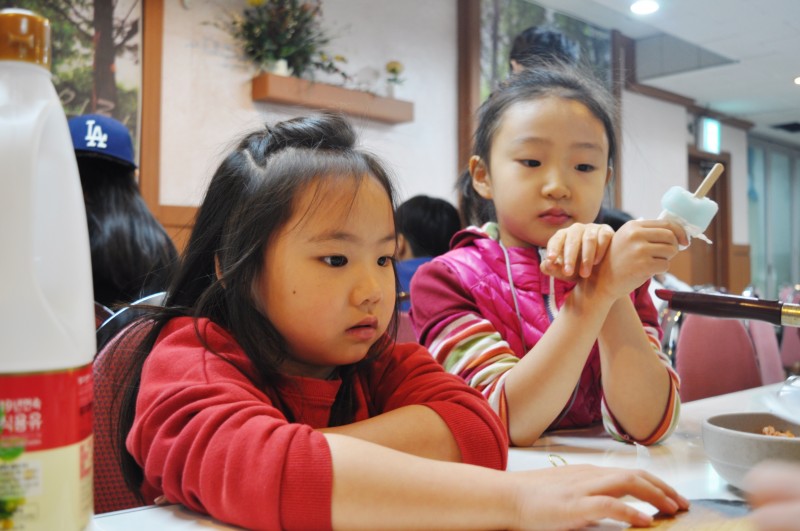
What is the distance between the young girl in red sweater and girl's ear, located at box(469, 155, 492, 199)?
1.64ft

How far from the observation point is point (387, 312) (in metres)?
0.81

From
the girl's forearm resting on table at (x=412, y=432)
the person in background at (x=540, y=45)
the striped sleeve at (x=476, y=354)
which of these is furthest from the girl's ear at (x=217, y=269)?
the person in background at (x=540, y=45)

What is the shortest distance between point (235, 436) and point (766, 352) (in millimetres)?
2314

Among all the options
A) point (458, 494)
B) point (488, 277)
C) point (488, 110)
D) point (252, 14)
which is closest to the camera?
point (458, 494)

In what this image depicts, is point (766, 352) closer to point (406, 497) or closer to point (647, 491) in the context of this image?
point (647, 491)

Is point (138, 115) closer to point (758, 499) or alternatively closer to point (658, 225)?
point (658, 225)

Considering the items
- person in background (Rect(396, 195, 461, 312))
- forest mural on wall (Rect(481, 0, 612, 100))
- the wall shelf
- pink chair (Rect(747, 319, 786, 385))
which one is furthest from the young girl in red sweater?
forest mural on wall (Rect(481, 0, 612, 100))

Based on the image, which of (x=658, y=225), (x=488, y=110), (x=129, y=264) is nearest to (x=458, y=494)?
(x=658, y=225)

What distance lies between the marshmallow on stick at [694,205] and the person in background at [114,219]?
129 centimetres

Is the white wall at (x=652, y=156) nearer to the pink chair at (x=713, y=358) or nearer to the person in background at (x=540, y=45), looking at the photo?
the person in background at (x=540, y=45)

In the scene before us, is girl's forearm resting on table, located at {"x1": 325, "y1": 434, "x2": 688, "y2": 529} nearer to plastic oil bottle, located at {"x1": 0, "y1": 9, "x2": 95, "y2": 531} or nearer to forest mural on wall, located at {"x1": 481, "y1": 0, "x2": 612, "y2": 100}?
plastic oil bottle, located at {"x1": 0, "y1": 9, "x2": 95, "y2": 531}

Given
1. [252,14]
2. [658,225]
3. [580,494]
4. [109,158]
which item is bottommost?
[580,494]

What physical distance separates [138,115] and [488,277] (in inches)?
124

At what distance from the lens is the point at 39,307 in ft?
1.43
